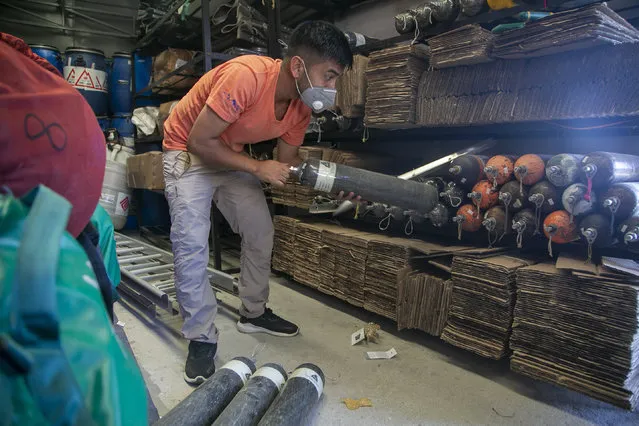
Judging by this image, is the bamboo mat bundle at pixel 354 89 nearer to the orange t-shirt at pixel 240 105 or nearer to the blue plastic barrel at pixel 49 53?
the orange t-shirt at pixel 240 105

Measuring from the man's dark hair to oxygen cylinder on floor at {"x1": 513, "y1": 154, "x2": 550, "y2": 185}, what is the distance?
918mm

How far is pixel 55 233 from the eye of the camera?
Answer: 1.40 ft

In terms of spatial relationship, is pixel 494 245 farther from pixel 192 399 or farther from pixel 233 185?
pixel 192 399

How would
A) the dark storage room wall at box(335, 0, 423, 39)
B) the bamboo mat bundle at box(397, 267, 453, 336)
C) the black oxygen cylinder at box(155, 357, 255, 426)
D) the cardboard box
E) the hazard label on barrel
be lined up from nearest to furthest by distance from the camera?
the black oxygen cylinder at box(155, 357, 255, 426) → the bamboo mat bundle at box(397, 267, 453, 336) → the dark storage room wall at box(335, 0, 423, 39) → the cardboard box → the hazard label on barrel

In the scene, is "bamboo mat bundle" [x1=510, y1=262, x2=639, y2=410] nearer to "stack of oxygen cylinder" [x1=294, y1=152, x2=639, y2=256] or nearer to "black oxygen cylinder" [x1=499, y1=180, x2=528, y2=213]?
"stack of oxygen cylinder" [x1=294, y1=152, x2=639, y2=256]

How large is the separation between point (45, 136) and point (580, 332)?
1880 mm

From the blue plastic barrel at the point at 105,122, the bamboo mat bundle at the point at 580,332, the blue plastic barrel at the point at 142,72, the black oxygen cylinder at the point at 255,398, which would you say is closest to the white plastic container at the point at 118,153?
the blue plastic barrel at the point at 105,122

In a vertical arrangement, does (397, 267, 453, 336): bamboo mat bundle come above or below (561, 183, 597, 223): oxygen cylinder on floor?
below

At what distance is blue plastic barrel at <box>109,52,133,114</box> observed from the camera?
516 centimetres

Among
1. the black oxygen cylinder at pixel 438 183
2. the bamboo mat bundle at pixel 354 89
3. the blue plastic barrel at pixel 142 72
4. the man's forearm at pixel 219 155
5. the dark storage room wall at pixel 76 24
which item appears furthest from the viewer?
the dark storage room wall at pixel 76 24

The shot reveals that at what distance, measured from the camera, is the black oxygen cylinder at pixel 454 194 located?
7.11 ft

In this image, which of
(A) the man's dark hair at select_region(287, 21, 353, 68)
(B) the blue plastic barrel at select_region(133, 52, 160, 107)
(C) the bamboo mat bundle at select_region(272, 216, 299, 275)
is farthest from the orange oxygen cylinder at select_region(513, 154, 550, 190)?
(B) the blue plastic barrel at select_region(133, 52, 160, 107)

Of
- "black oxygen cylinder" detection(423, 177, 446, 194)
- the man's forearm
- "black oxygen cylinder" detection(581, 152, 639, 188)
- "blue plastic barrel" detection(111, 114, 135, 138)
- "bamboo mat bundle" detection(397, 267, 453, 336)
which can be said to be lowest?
"bamboo mat bundle" detection(397, 267, 453, 336)

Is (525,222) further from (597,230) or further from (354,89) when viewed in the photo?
(354,89)
